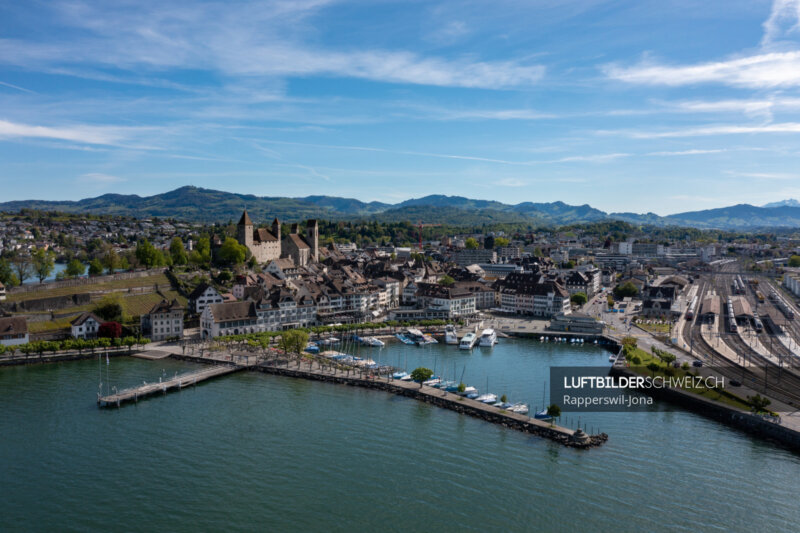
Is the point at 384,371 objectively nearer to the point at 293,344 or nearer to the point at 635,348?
the point at 293,344

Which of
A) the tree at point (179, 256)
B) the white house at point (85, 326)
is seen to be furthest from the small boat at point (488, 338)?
the tree at point (179, 256)

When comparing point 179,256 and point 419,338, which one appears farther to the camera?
point 179,256

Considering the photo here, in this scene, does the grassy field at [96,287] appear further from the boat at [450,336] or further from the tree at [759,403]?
the tree at [759,403]

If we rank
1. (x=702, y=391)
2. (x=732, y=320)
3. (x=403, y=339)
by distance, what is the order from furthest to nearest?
(x=732, y=320)
(x=403, y=339)
(x=702, y=391)

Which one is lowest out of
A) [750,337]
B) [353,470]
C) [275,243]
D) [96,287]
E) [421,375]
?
[353,470]

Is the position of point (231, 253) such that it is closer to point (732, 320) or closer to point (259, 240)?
point (259, 240)

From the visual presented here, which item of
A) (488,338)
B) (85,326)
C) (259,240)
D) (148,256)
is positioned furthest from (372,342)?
(259,240)

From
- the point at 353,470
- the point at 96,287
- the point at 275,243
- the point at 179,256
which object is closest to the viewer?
the point at 353,470

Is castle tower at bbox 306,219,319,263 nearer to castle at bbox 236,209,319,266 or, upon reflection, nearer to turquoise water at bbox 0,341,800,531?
castle at bbox 236,209,319,266

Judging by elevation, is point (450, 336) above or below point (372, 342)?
above
